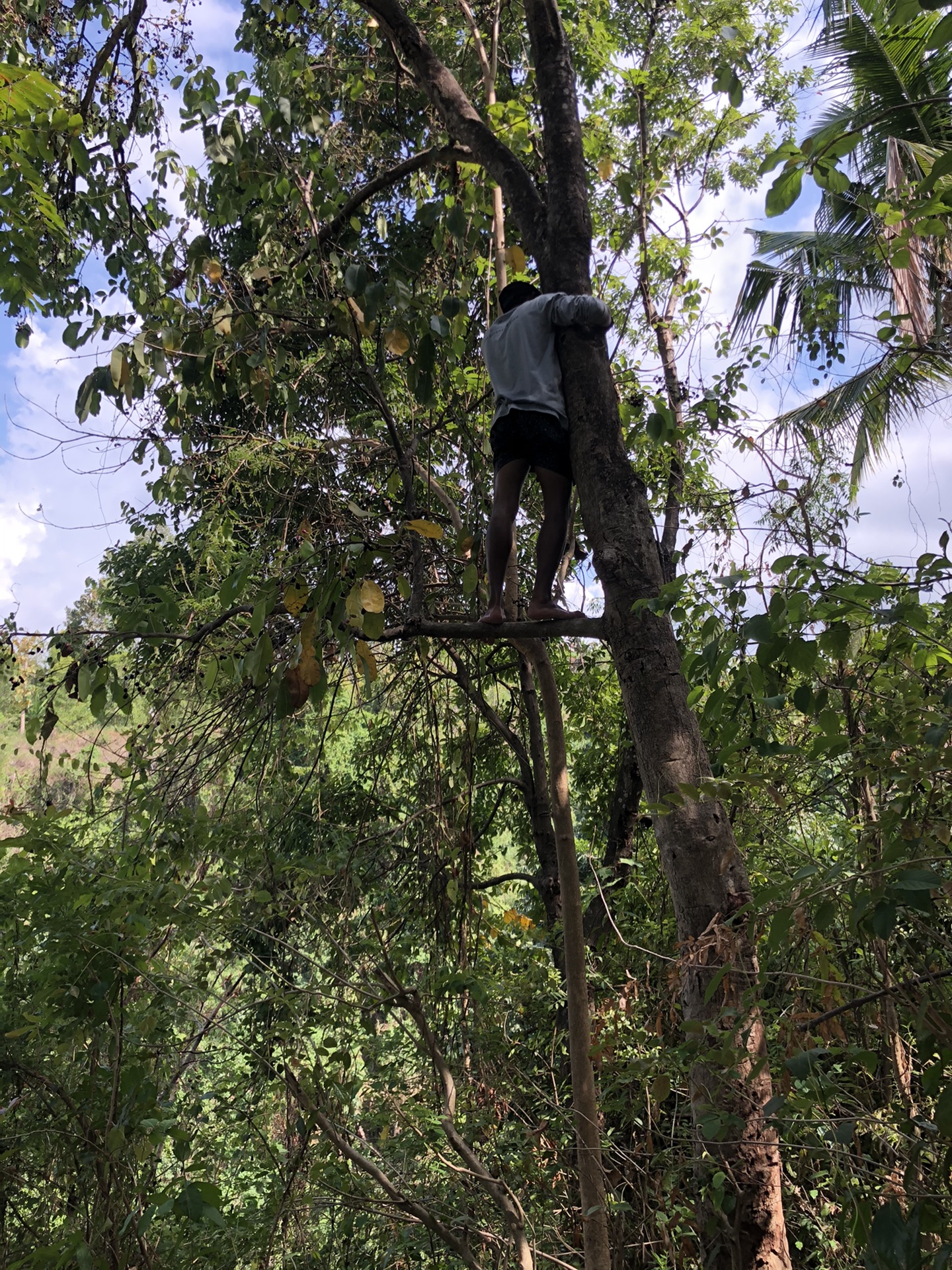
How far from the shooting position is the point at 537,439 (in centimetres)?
227

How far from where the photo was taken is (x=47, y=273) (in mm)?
3742

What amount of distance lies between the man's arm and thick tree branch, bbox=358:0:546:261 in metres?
0.27

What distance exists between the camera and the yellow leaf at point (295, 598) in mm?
1742

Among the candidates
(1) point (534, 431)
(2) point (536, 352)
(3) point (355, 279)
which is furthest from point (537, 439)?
(3) point (355, 279)

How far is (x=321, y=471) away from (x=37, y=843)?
1.53 meters

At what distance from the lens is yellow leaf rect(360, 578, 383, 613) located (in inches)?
65.5

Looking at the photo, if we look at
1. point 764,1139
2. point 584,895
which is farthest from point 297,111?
point 584,895

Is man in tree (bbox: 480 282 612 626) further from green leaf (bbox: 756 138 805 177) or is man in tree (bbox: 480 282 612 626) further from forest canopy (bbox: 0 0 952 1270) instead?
green leaf (bbox: 756 138 805 177)

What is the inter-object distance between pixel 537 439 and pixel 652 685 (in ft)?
2.53

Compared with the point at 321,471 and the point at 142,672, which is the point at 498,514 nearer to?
the point at 321,471

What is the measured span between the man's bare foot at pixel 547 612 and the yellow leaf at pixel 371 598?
57 centimetres

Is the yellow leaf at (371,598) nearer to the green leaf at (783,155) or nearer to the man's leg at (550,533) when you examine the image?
the man's leg at (550,533)

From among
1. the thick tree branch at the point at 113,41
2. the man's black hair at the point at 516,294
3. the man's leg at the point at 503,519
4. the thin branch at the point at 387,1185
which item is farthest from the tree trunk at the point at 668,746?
the thick tree branch at the point at 113,41

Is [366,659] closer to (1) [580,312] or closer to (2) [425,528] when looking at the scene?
(2) [425,528]
